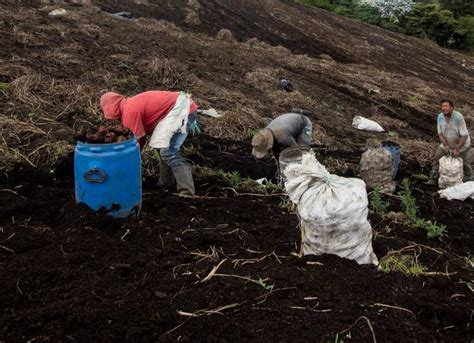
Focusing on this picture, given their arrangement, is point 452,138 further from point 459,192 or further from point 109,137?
point 109,137

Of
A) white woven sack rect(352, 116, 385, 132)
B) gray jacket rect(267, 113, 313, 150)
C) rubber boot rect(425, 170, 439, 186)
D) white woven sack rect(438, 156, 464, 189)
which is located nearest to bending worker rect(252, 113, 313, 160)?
gray jacket rect(267, 113, 313, 150)

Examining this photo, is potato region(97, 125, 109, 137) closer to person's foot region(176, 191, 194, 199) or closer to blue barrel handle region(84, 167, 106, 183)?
blue barrel handle region(84, 167, 106, 183)

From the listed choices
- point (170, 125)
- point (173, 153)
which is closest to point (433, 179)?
point (173, 153)

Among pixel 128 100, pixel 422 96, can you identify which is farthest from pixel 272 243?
pixel 422 96

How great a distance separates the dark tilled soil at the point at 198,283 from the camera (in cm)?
279

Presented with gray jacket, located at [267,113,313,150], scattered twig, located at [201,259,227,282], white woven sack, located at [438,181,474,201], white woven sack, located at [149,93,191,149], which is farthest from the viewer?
white woven sack, located at [438,181,474,201]

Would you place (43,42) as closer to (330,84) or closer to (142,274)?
(330,84)

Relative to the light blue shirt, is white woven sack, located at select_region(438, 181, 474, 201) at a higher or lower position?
lower

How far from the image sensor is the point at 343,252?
3.76 m

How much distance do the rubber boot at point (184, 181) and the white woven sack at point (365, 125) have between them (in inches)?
240

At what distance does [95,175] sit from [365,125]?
734cm

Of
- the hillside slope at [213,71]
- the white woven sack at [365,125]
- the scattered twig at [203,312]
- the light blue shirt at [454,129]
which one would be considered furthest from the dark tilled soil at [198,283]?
the white woven sack at [365,125]

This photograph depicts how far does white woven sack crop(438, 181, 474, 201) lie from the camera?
7.04m

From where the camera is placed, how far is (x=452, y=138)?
7879 millimetres
